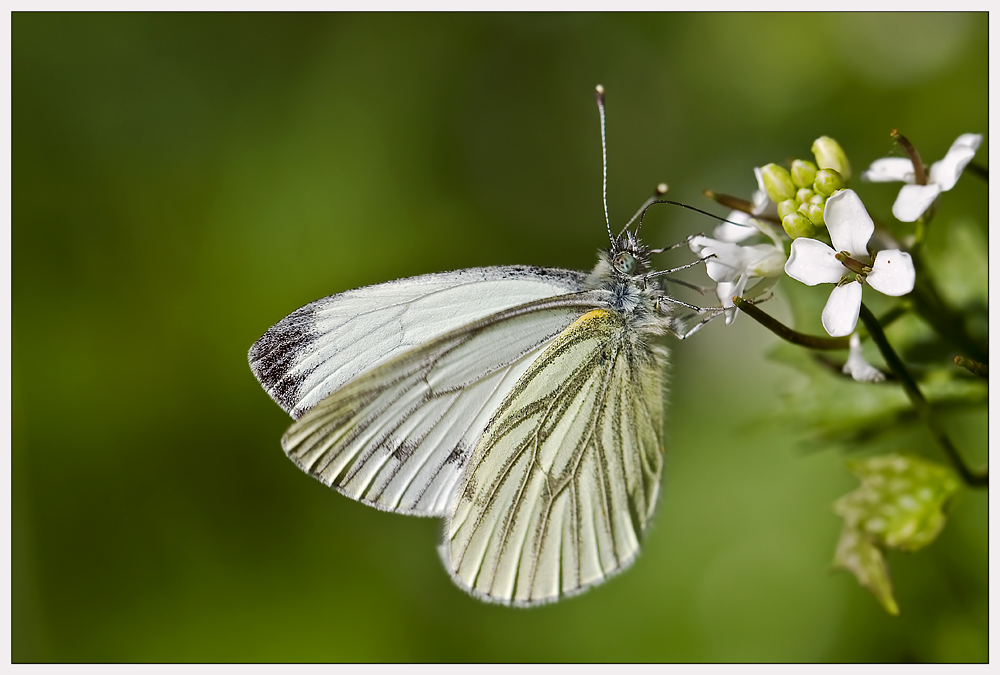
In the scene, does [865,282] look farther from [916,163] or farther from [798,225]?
[916,163]

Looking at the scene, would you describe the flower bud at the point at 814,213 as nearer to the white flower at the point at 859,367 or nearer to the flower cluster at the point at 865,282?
the flower cluster at the point at 865,282

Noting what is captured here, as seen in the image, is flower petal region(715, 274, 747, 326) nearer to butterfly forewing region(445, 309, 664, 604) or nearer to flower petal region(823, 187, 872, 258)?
flower petal region(823, 187, 872, 258)

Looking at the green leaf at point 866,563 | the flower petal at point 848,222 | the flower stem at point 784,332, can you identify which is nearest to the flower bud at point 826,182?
the flower petal at point 848,222

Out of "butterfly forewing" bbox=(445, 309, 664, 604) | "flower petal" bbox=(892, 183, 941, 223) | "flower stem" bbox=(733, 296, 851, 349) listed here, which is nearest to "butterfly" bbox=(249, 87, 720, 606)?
"butterfly forewing" bbox=(445, 309, 664, 604)

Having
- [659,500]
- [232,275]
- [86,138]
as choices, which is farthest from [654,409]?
[86,138]

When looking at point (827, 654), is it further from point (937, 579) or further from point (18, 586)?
point (18, 586)

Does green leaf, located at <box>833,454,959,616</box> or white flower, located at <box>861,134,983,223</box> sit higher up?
white flower, located at <box>861,134,983,223</box>

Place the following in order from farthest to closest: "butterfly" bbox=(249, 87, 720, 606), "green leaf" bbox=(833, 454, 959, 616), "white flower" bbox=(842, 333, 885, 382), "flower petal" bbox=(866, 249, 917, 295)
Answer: "butterfly" bbox=(249, 87, 720, 606)
"green leaf" bbox=(833, 454, 959, 616)
"white flower" bbox=(842, 333, 885, 382)
"flower petal" bbox=(866, 249, 917, 295)

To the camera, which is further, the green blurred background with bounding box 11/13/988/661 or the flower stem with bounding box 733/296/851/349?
the green blurred background with bounding box 11/13/988/661
